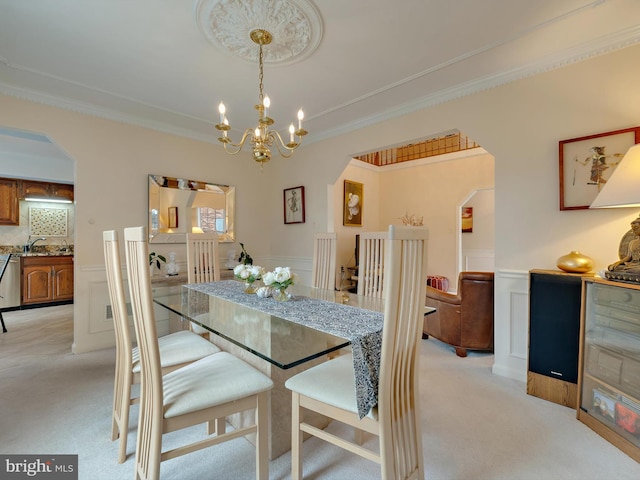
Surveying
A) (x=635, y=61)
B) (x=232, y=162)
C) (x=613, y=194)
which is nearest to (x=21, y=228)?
(x=232, y=162)

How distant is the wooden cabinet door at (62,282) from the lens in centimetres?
502

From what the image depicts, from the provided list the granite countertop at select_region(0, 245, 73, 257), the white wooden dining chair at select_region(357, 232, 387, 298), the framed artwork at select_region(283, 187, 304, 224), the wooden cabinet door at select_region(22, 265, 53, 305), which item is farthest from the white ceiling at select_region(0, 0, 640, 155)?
the wooden cabinet door at select_region(22, 265, 53, 305)

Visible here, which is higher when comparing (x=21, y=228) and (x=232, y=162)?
(x=232, y=162)

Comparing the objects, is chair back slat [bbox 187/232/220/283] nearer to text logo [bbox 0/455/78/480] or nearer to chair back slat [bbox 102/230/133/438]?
chair back slat [bbox 102/230/133/438]

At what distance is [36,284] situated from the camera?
15.8 ft

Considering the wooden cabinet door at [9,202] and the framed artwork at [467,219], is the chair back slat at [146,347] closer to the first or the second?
the wooden cabinet door at [9,202]

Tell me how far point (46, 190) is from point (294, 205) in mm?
4527

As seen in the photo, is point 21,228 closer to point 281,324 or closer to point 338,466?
point 281,324

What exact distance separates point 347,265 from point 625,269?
3.81 m

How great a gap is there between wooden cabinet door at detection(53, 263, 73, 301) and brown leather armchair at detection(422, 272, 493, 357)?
19.6 feet

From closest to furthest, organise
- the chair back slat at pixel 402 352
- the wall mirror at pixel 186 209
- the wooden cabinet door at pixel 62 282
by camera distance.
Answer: the chair back slat at pixel 402 352
the wall mirror at pixel 186 209
the wooden cabinet door at pixel 62 282

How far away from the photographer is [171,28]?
190cm

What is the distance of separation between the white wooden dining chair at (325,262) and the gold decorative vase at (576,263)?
1.71 meters

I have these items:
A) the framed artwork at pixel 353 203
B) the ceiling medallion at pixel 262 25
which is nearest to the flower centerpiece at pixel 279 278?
the ceiling medallion at pixel 262 25
